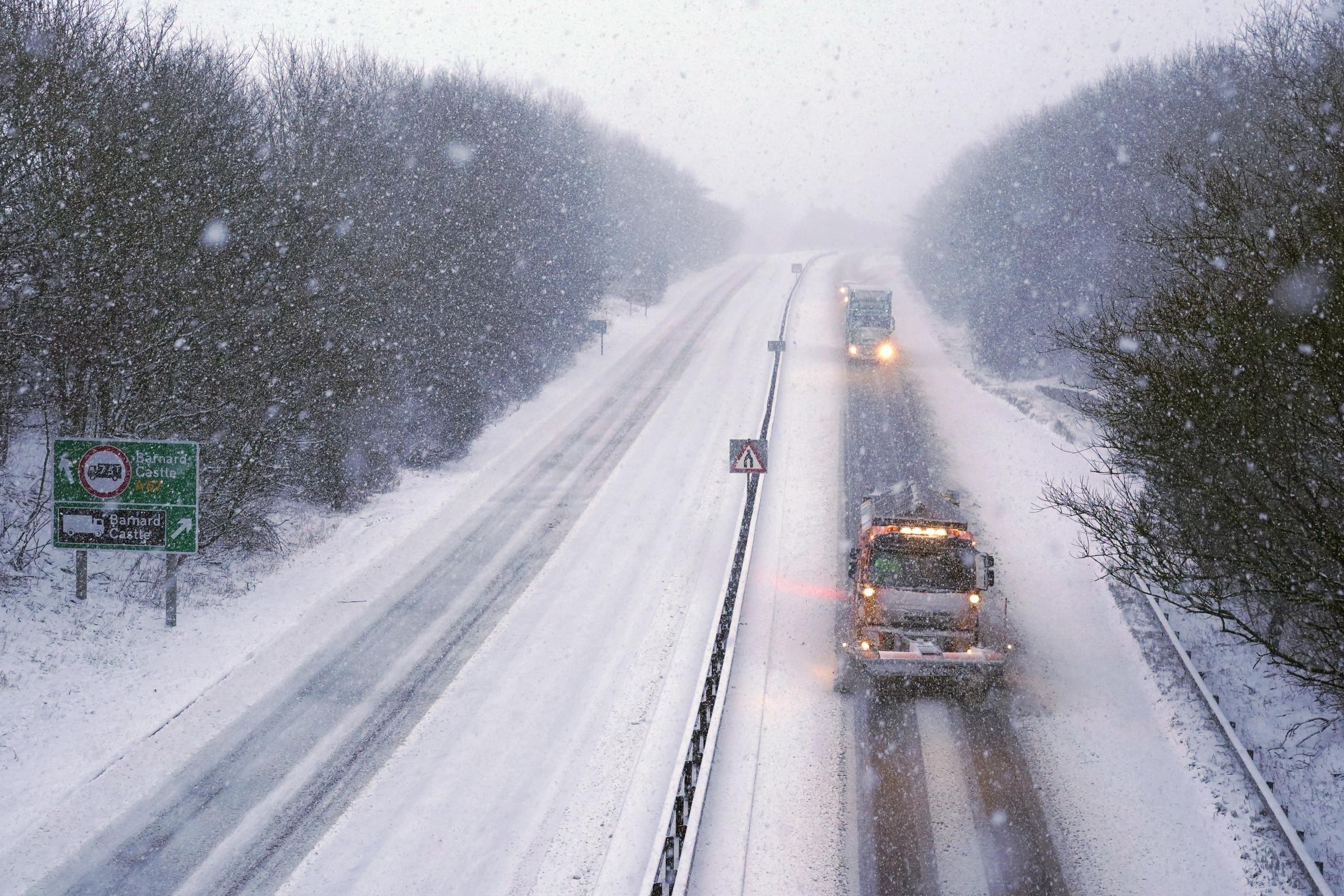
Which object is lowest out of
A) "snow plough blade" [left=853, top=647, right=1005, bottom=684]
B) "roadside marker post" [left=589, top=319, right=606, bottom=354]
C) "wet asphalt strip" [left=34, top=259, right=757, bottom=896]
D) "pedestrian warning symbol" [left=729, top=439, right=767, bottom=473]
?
"wet asphalt strip" [left=34, top=259, right=757, bottom=896]

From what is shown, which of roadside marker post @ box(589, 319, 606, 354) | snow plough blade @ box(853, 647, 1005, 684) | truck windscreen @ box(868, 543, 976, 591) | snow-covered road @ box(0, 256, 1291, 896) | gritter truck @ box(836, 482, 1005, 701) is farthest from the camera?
roadside marker post @ box(589, 319, 606, 354)

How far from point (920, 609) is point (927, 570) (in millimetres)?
660

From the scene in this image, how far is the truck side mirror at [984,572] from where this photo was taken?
42.4 feet

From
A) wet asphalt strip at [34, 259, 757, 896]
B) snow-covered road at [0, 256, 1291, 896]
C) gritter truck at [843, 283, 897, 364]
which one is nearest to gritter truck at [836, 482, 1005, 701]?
snow-covered road at [0, 256, 1291, 896]

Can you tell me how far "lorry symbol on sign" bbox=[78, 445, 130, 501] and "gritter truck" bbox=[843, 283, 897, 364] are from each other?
31644 millimetres

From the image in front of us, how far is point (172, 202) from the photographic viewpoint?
15.1m

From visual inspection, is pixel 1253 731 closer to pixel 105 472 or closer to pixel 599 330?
pixel 105 472

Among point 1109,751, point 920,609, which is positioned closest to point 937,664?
point 920,609

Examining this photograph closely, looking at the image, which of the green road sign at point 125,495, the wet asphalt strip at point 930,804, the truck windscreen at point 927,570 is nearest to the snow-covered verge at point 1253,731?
the wet asphalt strip at point 930,804

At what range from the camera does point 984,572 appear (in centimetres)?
1302

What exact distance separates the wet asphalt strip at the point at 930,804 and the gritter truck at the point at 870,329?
2848cm

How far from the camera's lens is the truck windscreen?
13.1m

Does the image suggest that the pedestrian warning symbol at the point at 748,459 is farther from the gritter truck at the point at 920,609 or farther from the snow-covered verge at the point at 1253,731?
the snow-covered verge at the point at 1253,731

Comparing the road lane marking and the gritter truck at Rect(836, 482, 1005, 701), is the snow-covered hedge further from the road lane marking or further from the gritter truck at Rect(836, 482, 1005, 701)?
the road lane marking
